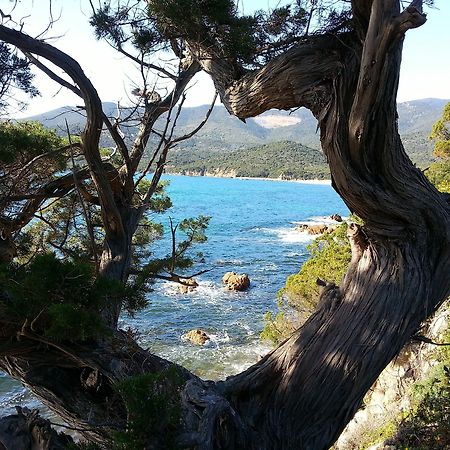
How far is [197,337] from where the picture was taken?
12.1 meters

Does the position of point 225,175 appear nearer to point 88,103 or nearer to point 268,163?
point 268,163

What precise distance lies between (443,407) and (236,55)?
4.24m

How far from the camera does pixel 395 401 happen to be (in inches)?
264

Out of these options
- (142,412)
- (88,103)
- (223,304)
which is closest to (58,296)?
(142,412)

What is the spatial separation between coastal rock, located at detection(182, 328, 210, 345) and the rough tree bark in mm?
10365

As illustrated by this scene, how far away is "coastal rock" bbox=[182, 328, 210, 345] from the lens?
12102 mm

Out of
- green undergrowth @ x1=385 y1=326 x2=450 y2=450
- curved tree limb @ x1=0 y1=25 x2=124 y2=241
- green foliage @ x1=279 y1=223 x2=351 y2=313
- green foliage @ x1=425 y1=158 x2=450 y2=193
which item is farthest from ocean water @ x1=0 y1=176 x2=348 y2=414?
green foliage @ x1=425 y1=158 x2=450 y2=193

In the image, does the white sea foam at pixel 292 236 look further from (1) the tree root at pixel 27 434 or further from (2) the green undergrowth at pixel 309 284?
(1) the tree root at pixel 27 434

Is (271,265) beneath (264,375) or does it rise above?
beneath

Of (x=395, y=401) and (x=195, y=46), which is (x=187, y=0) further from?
(x=395, y=401)

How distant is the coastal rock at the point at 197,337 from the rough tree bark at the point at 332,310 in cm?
1036

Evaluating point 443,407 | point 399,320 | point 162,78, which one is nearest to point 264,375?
point 399,320

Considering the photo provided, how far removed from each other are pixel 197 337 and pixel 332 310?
1061cm

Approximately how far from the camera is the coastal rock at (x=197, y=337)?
12102 mm
